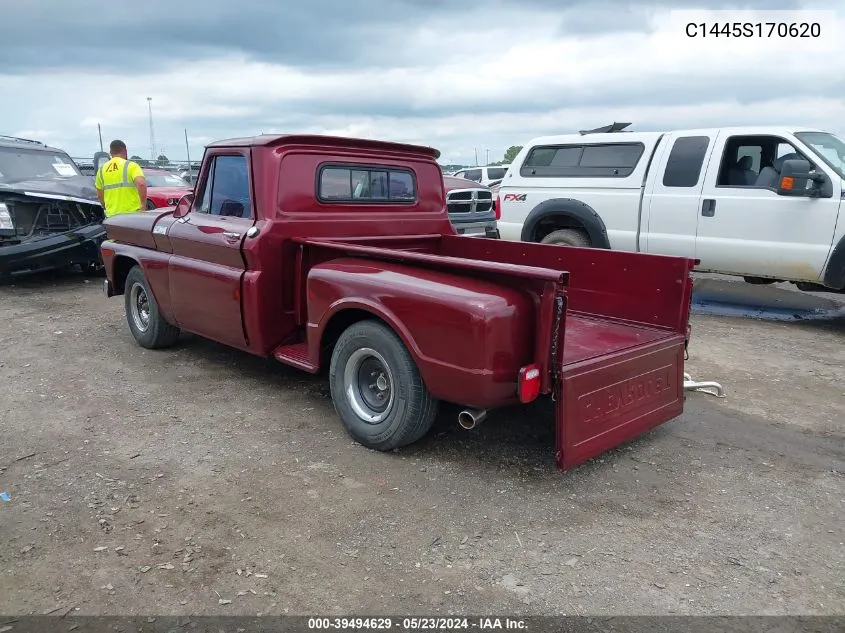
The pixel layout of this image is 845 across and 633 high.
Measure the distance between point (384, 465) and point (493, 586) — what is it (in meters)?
1.19

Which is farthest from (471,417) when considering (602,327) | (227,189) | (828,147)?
(828,147)

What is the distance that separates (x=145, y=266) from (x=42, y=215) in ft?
14.5

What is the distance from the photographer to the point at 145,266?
18.4ft

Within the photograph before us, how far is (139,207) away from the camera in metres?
8.21

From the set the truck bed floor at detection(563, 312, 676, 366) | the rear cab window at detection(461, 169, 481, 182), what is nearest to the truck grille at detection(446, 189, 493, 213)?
the truck bed floor at detection(563, 312, 676, 366)

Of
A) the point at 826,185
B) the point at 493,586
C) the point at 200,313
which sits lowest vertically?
the point at 493,586

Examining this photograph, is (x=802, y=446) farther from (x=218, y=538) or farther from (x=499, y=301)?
(x=218, y=538)

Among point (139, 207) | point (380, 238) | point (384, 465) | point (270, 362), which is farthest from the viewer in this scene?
point (139, 207)

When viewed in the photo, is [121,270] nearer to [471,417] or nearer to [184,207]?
[184,207]

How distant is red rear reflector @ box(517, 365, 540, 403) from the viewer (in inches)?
124

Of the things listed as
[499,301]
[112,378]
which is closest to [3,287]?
[112,378]

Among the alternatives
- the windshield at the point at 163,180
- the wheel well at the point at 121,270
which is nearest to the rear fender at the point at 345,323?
the wheel well at the point at 121,270

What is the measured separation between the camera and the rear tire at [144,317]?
581 centimetres

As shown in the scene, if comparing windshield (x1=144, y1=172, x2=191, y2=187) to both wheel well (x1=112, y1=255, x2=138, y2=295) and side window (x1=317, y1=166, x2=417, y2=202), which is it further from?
side window (x1=317, y1=166, x2=417, y2=202)
